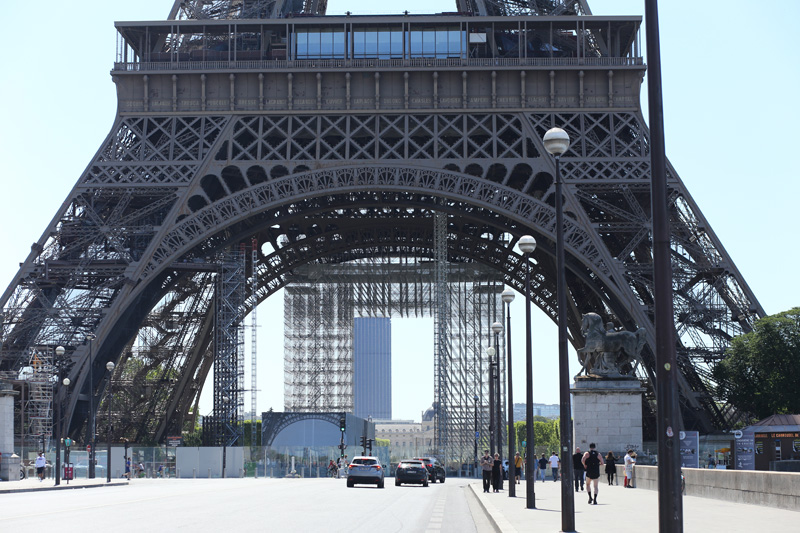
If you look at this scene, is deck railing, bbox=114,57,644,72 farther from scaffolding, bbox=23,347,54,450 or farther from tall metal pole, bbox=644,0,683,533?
tall metal pole, bbox=644,0,683,533

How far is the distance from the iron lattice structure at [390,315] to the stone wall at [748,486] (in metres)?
43.6

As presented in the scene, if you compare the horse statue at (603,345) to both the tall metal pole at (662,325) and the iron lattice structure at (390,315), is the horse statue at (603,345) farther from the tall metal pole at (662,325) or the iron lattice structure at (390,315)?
the iron lattice structure at (390,315)

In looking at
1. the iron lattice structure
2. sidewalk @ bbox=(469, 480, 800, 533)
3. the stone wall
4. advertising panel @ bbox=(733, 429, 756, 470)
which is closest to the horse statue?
advertising panel @ bbox=(733, 429, 756, 470)

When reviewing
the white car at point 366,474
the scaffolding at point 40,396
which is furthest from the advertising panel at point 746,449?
the scaffolding at point 40,396

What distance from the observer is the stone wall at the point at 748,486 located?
21.1 metres

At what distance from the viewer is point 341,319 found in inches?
3477

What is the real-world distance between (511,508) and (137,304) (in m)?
34.1

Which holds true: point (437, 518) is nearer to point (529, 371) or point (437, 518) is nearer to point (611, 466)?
point (529, 371)

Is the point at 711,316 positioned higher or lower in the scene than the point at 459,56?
lower

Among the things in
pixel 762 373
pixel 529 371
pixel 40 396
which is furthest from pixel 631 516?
pixel 40 396

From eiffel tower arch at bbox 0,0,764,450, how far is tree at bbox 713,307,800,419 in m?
0.85

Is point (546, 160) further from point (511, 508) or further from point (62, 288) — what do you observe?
point (511, 508)

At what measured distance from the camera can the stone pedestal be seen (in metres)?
36.1

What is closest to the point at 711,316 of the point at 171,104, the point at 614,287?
the point at 614,287
